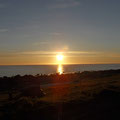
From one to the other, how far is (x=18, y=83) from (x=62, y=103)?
97.6 ft

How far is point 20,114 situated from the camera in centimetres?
1848

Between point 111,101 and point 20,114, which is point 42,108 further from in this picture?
point 111,101

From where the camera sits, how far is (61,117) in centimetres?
1833

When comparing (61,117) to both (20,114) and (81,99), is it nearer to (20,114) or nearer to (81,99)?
(20,114)

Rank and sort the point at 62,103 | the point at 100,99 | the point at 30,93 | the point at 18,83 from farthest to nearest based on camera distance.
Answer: the point at 18,83, the point at 30,93, the point at 100,99, the point at 62,103

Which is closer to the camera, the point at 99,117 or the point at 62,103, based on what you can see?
the point at 99,117

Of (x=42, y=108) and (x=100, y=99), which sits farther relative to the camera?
(x=100, y=99)

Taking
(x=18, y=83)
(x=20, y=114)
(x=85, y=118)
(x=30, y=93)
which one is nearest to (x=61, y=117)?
(x=85, y=118)

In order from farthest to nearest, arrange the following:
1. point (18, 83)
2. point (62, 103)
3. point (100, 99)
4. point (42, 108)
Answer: point (18, 83) < point (100, 99) < point (62, 103) < point (42, 108)

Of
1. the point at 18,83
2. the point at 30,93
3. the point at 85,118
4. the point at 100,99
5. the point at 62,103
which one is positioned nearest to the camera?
the point at 85,118

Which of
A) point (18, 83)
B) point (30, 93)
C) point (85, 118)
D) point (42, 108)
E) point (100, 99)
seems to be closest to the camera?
point (85, 118)

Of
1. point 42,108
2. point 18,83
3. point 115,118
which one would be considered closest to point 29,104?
point 42,108

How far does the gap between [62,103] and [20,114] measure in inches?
150

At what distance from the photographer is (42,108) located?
19703 mm
